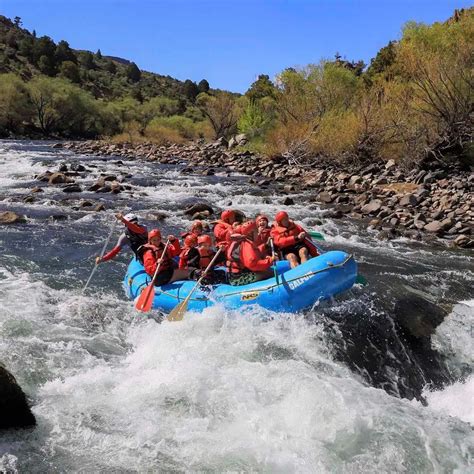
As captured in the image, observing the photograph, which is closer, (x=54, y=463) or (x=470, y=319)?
(x=54, y=463)

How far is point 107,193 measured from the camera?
1772 centimetres

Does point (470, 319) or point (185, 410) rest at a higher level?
point (470, 319)

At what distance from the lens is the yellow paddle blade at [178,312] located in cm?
700

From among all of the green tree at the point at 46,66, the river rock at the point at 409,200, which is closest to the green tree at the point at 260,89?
the river rock at the point at 409,200

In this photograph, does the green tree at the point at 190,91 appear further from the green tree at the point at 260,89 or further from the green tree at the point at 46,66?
the green tree at the point at 260,89

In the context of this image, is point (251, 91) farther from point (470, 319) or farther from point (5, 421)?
point (5, 421)

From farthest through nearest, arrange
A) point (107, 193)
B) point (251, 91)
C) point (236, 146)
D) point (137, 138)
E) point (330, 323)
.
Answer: point (251, 91) < point (137, 138) < point (236, 146) < point (107, 193) < point (330, 323)

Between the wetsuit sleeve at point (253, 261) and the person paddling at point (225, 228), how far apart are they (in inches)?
18.4

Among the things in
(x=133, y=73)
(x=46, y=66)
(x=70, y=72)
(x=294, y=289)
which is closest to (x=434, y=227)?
(x=294, y=289)

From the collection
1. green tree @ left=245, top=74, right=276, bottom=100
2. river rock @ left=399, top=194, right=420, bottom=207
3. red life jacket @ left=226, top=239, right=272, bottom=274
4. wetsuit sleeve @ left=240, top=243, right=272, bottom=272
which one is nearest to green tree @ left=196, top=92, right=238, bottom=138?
green tree @ left=245, top=74, right=276, bottom=100

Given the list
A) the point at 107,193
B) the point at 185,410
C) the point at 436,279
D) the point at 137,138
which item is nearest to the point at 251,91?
the point at 137,138

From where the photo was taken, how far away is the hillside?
68688 mm

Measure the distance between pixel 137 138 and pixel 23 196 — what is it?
2874cm

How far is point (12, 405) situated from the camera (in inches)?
169
